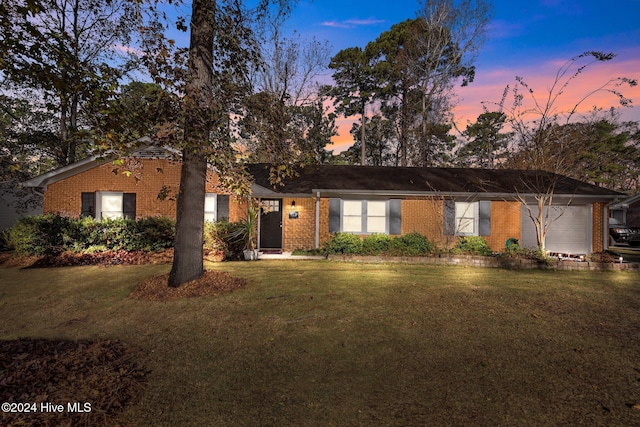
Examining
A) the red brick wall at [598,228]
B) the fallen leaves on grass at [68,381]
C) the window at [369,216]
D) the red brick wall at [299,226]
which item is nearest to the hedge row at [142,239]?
the window at [369,216]

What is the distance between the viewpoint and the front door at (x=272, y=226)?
14789 millimetres

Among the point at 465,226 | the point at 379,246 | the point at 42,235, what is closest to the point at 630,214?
the point at 465,226

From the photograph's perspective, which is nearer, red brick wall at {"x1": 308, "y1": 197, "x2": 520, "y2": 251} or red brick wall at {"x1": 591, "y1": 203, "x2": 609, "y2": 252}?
red brick wall at {"x1": 308, "y1": 197, "x2": 520, "y2": 251}

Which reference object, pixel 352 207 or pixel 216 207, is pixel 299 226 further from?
pixel 216 207

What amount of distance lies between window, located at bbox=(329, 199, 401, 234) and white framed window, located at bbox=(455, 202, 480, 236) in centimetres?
260

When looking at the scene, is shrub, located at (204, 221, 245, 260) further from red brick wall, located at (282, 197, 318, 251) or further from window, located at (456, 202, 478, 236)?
window, located at (456, 202, 478, 236)

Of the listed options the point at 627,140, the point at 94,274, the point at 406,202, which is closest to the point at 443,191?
the point at 406,202

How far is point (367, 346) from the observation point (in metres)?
4.38

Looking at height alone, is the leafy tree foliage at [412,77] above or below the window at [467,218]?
above

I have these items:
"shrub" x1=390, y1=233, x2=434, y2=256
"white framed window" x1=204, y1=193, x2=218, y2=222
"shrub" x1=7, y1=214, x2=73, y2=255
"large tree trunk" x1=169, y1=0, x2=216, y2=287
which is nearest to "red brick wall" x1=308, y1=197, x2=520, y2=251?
"shrub" x1=390, y1=233, x2=434, y2=256

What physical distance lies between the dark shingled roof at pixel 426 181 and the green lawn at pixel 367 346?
6.63 metres

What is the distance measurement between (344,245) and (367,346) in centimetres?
824

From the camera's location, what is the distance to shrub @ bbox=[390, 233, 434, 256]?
40.4 feet

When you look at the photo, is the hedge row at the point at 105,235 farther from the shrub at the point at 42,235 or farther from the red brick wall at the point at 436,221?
the red brick wall at the point at 436,221
